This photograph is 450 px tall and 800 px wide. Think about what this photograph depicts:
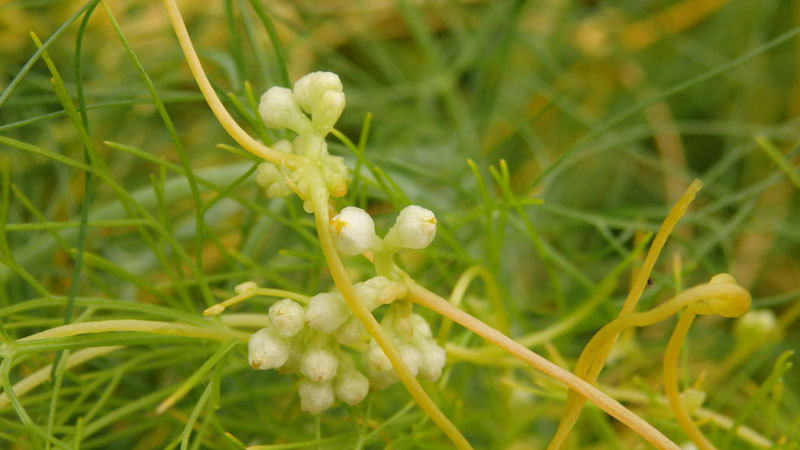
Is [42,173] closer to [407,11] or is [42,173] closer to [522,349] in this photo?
[407,11]

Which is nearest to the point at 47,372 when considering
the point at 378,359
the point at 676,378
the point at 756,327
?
the point at 378,359

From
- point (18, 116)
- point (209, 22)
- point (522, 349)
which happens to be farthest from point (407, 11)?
point (522, 349)

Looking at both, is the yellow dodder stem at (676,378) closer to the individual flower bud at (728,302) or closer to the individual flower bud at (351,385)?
the individual flower bud at (728,302)

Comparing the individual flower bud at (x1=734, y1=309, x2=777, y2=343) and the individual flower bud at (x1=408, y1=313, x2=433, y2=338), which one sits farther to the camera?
the individual flower bud at (x1=734, y1=309, x2=777, y2=343)

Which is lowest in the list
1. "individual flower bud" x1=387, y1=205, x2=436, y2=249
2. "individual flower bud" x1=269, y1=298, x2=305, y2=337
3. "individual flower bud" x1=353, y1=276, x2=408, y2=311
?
"individual flower bud" x1=269, y1=298, x2=305, y2=337

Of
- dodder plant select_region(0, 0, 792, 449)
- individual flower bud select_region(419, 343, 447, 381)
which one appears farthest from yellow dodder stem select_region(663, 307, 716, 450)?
individual flower bud select_region(419, 343, 447, 381)

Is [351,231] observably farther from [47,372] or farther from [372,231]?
[47,372]

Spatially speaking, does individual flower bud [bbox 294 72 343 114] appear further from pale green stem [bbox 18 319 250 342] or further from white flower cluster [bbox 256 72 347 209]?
pale green stem [bbox 18 319 250 342]
